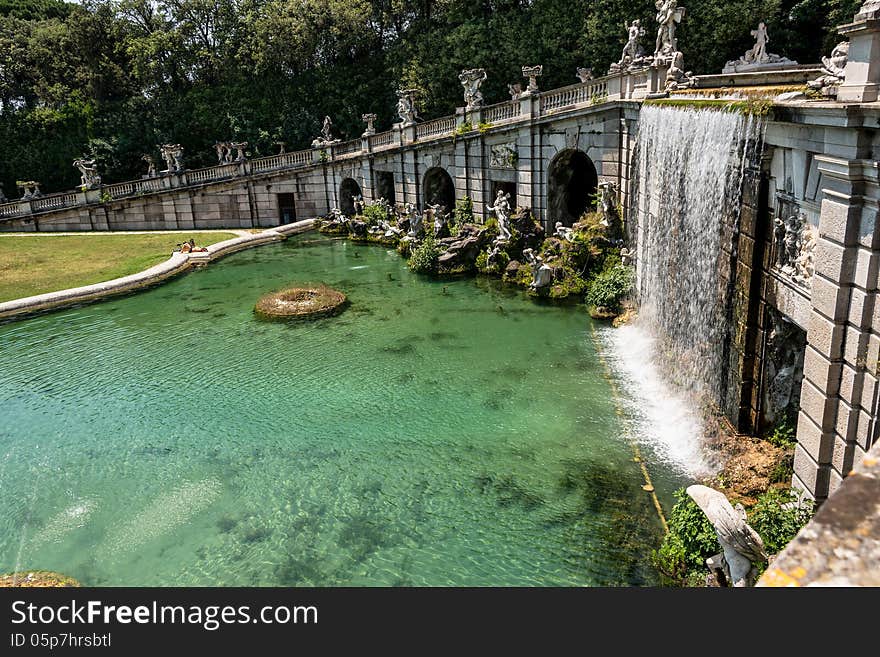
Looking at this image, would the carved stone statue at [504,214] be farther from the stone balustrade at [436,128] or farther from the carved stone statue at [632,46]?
the carved stone statue at [632,46]

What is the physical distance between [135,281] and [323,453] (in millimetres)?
17801

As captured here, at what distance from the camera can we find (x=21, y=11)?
5575 cm

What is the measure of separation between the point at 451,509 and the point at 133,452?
7757 millimetres

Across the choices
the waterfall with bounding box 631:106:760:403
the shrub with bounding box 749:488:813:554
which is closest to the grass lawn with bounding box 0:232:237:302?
the waterfall with bounding box 631:106:760:403

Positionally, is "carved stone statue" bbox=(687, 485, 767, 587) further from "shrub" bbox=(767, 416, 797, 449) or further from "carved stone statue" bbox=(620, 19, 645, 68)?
"carved stone statue" bbox=(620, 19, 645, 68)

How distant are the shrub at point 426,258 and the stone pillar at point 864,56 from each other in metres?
20.9

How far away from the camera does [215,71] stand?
52.1 meters

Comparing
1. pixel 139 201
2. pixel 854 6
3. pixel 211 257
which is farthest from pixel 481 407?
pixel 139 201

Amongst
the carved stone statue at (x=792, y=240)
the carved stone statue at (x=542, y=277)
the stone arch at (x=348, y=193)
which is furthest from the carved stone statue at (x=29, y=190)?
the carved stone statue at (x=792, y=240)

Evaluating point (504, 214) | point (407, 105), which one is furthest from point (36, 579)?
point (407, 105)

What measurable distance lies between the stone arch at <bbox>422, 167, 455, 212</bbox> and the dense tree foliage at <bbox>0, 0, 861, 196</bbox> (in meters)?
7.77

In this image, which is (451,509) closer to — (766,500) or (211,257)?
(766,500)

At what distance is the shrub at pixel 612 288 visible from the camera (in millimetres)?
23297

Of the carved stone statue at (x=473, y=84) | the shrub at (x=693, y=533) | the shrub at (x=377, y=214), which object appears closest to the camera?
the shrub at (x=693, y=533)
